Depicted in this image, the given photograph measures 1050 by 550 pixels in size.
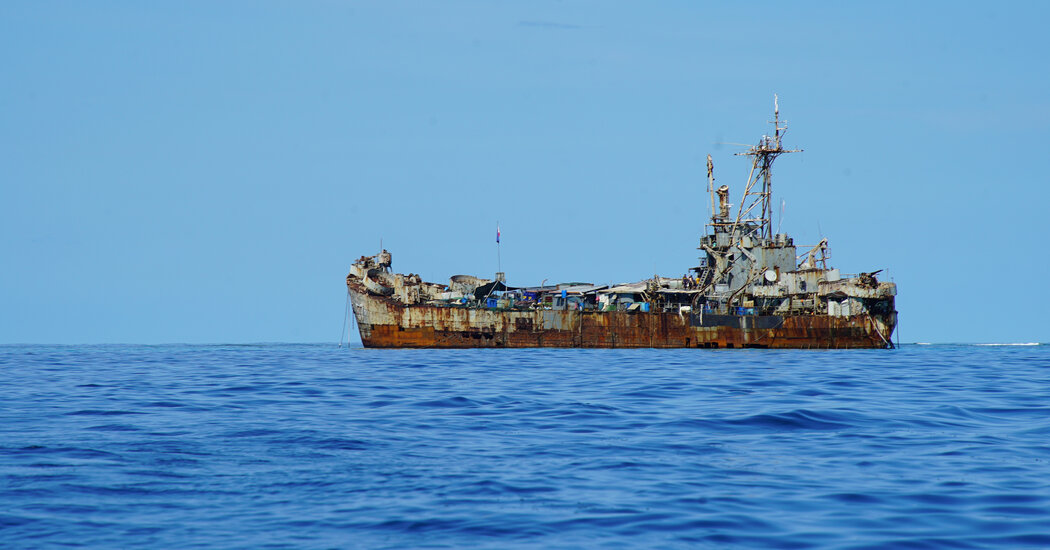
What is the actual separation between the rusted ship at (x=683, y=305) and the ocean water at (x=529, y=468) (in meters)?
33.8

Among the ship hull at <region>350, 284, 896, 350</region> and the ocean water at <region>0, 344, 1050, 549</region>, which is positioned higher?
the ship hull at <region>350, 284, 896, 350</region>

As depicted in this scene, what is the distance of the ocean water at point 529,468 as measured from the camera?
1122 cm

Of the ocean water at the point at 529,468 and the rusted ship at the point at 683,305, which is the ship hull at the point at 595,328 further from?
the ocean water at the point at 529,468

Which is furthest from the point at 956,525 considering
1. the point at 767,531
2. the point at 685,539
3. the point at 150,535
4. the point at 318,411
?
the point at 318,411

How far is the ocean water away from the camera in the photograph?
11219mm

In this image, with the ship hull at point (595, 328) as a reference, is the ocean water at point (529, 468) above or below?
below

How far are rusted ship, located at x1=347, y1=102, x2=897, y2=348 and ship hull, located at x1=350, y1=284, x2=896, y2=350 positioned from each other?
7 centimetres

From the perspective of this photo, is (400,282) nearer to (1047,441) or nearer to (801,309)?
(801,309)

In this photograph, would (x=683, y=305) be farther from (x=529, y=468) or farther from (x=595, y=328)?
(x=529, y=468)

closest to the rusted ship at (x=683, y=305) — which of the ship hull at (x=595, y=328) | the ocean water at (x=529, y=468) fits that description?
the ship hull at (x=595, y=328)

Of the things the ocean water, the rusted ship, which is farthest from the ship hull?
the ocean water

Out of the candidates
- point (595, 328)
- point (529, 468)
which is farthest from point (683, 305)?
point (529, 468)

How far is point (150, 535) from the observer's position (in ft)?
36.4

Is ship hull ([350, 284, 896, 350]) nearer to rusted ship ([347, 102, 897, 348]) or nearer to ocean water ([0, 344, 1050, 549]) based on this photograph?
rusted ship ([347, 102, 897, 348])
